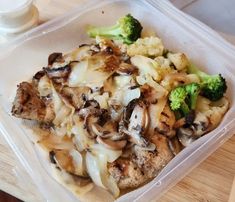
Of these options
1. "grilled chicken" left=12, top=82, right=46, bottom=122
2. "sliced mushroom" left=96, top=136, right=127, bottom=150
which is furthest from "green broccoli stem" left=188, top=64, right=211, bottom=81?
"grilled chicken" left=12, top=82, right=46, bottom=122

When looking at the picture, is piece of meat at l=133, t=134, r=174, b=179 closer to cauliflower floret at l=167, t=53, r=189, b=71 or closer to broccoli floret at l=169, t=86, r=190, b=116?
broccoli floret at l=169, t=86, r=190, b=116

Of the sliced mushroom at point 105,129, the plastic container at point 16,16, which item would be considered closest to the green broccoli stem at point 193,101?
the sliced mushroom at point 105,129

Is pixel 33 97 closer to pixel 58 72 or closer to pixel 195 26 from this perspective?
pixel 58 72

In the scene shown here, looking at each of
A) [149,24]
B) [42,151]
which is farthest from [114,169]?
[149,24]

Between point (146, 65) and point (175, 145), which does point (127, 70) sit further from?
point (175, 145)

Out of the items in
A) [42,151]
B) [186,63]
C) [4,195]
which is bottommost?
[4,195]
